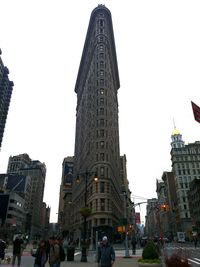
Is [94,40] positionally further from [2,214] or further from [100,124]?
[2,214]

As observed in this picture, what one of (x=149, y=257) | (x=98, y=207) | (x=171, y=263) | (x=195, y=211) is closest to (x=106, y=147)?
(x=98, y=207)

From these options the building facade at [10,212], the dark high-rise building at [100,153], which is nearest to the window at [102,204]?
the dark high-rise building at [100,153]

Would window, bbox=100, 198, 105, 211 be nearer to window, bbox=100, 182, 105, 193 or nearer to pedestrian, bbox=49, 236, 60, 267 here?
window, bbox=100, 182, 105, 193

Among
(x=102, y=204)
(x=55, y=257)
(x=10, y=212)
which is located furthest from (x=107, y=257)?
(x=10, y=212)

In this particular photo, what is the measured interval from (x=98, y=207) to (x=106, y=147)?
1627 centimetres

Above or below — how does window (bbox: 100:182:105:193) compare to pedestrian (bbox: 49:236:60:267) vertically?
above

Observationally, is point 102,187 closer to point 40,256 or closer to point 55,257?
point 40,256

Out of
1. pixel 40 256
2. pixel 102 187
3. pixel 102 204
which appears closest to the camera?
pixel 40 256

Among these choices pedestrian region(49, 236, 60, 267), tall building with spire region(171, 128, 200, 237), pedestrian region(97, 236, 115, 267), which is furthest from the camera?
tall building with spire region(171, 128, 200, 237)

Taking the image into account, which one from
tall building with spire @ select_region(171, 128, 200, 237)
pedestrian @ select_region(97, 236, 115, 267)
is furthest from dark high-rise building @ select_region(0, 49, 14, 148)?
pedestrian @ select_region(97, 236, 115, 267)

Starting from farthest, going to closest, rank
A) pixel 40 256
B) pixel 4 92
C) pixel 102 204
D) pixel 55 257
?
pixel 4 92, pixel 102 204, pixel 40 256, pixel 55 257

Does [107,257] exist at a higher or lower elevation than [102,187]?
lower

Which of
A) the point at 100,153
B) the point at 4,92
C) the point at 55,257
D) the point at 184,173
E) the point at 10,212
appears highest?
the point at 4,92

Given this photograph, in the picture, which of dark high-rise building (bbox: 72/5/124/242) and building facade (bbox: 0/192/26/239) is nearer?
dark high-rise building (bbox: 72/5/124/242)
